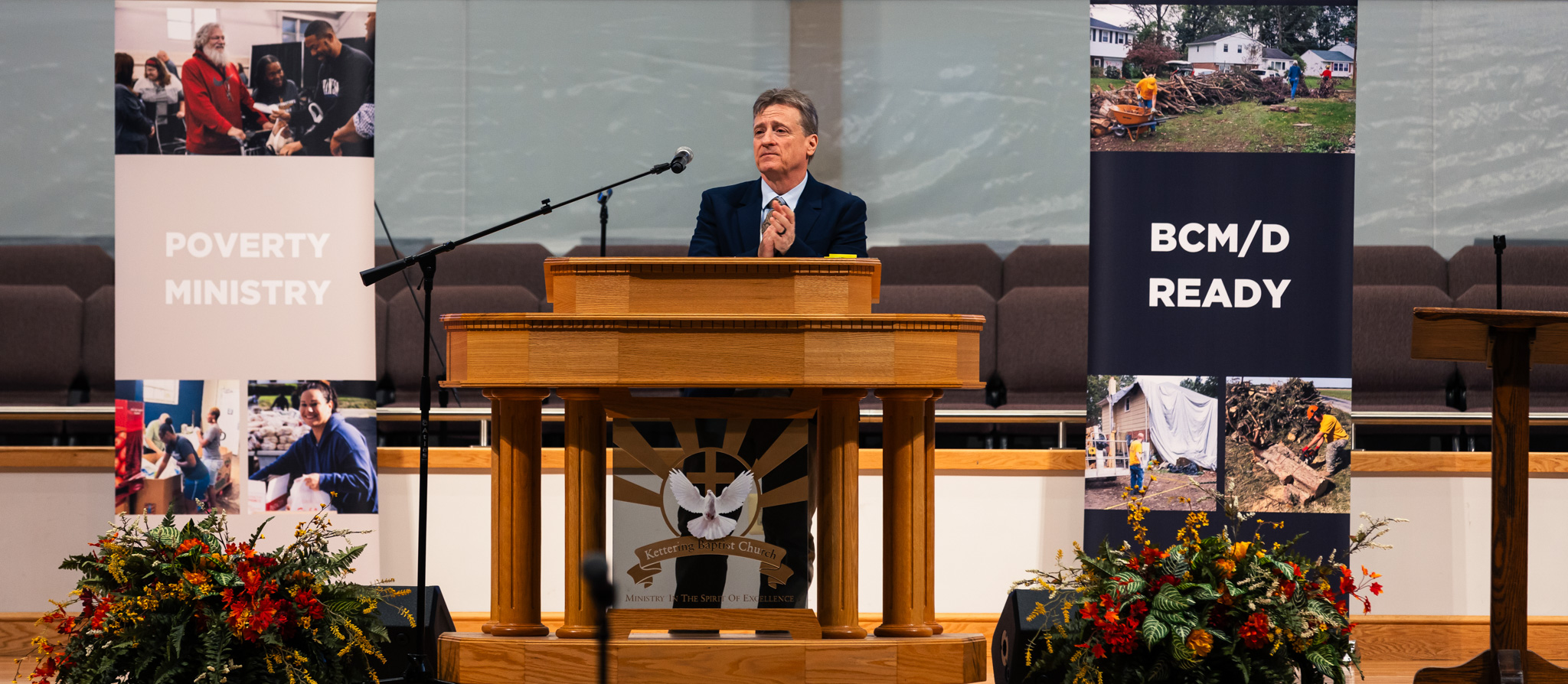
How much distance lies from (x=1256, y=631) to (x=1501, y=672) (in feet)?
2.81

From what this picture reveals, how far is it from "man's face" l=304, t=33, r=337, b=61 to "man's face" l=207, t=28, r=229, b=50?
0.75 ft

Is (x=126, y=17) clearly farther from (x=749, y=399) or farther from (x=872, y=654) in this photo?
(x=872, y=654)

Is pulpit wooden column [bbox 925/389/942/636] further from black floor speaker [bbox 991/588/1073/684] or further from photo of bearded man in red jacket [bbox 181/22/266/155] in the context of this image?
photo of bearded man in red jacket [bbox 181/22/266/155]

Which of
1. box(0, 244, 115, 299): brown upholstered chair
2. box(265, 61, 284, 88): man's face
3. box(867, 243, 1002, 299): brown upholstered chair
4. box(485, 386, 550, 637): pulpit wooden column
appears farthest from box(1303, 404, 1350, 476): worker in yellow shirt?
box(0, 244, 115, 299): brown upholstered chair

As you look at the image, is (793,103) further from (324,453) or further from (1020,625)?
(324,453)

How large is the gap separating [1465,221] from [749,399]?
4.06 meters

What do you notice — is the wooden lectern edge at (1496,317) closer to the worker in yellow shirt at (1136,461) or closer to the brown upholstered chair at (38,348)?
the worker in yellow shirt at (1136,461)

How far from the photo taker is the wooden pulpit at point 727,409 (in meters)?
2.50

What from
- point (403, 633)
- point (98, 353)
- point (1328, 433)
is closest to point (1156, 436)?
point (1328, 433)

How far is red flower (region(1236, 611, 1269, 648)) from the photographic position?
2543 mm

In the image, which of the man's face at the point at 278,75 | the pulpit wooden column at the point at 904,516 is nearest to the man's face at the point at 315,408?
the man's face at the point at 278,75

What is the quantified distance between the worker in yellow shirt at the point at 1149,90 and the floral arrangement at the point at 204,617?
233cm

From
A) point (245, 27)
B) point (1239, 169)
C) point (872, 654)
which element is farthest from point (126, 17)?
point (1239, 169)

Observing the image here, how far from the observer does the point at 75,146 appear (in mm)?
5492
